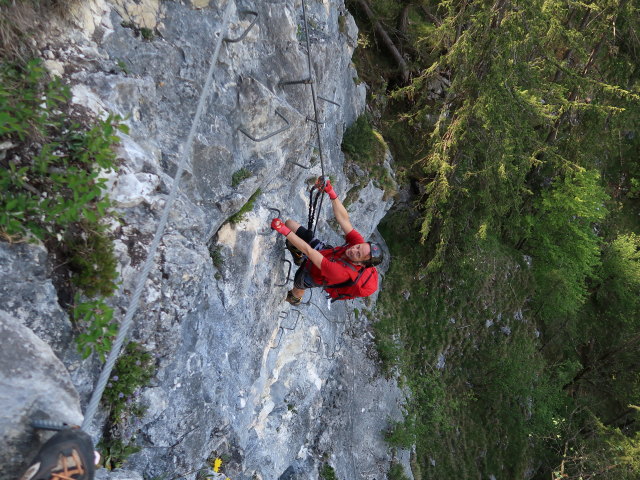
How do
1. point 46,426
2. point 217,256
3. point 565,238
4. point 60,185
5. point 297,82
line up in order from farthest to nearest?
point 565,238 → point 297,82 → point 217,256 → point 60,185 → point 46,426

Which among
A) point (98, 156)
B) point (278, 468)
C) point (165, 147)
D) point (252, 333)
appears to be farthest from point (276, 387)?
point (98, 156)

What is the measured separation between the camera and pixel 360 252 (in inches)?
213

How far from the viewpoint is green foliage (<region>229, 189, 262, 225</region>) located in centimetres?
567

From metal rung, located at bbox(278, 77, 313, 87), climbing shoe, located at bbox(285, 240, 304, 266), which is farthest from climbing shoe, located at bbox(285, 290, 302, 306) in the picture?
metal rung, located at bbox(278, 77, 313, 87)

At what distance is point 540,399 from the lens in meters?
14.3

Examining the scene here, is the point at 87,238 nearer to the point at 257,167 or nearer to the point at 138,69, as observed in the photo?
the point at 138,69

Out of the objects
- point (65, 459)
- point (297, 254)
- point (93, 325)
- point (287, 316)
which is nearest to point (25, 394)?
point (65, 459)

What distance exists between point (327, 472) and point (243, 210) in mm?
6327

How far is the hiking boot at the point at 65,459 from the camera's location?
8.05ft

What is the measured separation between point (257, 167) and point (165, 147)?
1.48 m

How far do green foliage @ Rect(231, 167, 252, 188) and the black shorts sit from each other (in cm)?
124

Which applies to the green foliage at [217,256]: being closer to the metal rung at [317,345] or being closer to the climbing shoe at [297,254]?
the climbing shoe at [297,254]

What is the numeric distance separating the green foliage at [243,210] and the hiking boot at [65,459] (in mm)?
3357

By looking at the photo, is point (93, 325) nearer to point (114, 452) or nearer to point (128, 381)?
point (128, 381)
